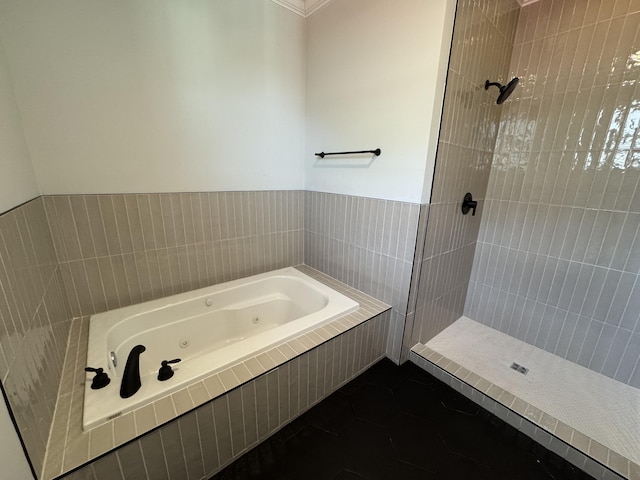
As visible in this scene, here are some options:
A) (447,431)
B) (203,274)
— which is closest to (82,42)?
(203,274)

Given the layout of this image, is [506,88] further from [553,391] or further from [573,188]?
[553,391]

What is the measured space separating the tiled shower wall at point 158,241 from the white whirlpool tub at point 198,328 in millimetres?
105

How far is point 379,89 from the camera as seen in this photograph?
4.76ft

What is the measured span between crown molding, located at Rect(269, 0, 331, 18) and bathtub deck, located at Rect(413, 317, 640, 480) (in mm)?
2409

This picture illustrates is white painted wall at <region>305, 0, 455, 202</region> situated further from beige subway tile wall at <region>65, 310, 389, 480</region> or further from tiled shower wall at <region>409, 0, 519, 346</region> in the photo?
beige subway tile wall at <region>65, 310, 389, 480</region>

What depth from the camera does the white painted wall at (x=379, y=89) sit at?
1233 mm

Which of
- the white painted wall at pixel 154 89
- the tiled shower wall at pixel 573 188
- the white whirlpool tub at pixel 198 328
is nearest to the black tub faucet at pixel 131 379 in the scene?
the white whirlpool tub at pixel 198 328

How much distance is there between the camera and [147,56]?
1296mm

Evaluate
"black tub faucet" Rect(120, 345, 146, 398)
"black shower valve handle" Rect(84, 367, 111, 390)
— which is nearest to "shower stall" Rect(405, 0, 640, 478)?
"black tub faucet" Rect(120, 345, 146, 398)

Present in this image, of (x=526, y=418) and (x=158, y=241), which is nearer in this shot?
(x=526, y=418)

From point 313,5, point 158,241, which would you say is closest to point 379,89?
point 313,5

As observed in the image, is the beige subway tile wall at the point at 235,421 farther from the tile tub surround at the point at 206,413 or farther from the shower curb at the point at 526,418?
the shower curb at the point at 526,418

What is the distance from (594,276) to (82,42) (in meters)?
3.02

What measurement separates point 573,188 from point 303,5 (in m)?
2.16
